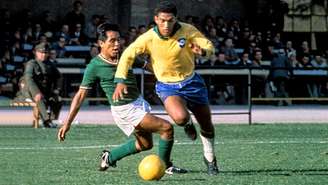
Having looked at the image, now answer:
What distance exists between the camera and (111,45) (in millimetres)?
12664

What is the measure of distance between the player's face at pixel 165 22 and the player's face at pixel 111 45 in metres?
0.55

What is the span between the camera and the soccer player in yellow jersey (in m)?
12.3

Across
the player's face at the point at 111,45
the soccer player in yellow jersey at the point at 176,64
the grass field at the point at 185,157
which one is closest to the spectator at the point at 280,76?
the grass field at the point at 185,157

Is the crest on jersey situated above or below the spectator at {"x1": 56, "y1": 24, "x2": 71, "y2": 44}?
above

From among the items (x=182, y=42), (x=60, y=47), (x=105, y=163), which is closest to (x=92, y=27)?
(x=60, y=47)

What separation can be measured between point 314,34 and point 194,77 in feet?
75.3

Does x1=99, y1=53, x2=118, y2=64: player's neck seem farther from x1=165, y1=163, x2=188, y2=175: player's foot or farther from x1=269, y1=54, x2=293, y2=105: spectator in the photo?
x1=269, y1=54, x2=293, y2=105: spectator

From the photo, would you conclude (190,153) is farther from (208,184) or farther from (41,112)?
(41,112)

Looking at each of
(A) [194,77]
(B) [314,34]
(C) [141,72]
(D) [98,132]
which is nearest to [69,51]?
(C) [141,72]

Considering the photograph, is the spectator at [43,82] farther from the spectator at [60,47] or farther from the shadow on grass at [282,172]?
the shadow on grass at [282,172]

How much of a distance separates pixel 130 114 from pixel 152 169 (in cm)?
103

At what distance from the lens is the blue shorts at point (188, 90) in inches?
499

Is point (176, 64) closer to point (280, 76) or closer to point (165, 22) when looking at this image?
point (165, 22)

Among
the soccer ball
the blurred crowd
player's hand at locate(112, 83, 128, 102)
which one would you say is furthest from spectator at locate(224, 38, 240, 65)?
the soccer ball
